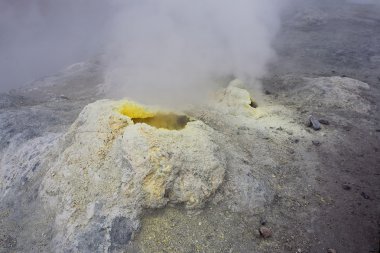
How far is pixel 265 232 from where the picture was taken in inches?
177

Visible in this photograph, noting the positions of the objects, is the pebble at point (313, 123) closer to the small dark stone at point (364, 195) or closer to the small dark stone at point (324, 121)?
the small dark stone at point (324, 121)

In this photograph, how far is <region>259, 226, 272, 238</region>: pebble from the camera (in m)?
4.49

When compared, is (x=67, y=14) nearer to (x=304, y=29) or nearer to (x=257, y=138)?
(x=304, y=29)

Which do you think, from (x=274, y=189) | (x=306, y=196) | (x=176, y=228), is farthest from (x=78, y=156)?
(x=306, y=196)

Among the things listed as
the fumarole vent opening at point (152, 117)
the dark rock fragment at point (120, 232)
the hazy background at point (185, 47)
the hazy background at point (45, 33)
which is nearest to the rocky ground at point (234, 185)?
the dark rock fragment at point (120, 232)

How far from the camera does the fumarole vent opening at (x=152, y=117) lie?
223 inches

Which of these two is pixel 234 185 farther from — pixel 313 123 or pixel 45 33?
pixel 45 33

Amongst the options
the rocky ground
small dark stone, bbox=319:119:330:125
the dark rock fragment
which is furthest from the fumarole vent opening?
small dark stone, bbox=319:119:330:125

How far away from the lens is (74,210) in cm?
451

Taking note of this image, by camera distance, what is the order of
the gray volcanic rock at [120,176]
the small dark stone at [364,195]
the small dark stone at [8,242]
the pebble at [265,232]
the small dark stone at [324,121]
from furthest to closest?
the small dark stone at [324,121] < the small dark stone at [364,195] < the small dark stone at [8,242] < the pebble at [265,232] < the gray volcanic rock at [120,176]

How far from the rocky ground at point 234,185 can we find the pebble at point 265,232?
13 millimetres

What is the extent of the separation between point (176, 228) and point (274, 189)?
5.30 ft

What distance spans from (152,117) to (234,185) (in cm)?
184

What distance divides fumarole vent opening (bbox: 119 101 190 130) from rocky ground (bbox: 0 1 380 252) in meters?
0.47
